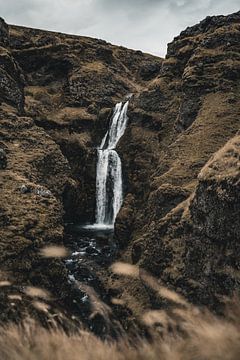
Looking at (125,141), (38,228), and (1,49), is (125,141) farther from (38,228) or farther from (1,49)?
(38,228)

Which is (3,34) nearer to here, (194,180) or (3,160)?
(3,160)

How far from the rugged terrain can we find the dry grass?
4008 millimetres

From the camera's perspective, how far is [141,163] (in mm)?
49031

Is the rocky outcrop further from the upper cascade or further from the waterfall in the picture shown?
the upper cascade

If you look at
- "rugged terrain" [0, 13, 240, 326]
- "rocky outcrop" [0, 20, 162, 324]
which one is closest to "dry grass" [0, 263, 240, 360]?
"rocky outcrop" [0, 20, 162, 324]

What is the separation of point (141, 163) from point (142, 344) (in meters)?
45.2

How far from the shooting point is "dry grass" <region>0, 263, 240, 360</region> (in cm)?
346

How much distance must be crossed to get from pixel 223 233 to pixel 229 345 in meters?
18.2

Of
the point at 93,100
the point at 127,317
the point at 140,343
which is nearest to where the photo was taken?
the point at 140,343

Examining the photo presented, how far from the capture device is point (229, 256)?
1995 centimetres

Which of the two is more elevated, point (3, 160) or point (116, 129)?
point (116, 129)

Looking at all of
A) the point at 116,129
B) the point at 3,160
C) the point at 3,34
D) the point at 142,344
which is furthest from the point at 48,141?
the point at 142,344

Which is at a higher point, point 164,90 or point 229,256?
point 164,90

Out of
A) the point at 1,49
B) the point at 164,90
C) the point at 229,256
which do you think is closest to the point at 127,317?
the point at 229,256
